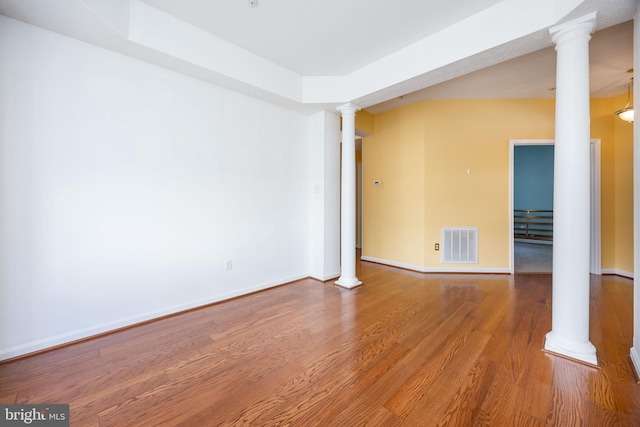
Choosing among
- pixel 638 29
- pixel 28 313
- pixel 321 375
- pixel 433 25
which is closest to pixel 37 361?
pixel 28 313

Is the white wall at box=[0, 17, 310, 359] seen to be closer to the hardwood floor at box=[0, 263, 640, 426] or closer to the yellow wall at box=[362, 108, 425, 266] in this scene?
the hardwood floor at box=[0, 263, 640, 426]

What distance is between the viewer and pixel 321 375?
1.71 m

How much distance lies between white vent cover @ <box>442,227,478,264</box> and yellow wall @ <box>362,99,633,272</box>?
83mm

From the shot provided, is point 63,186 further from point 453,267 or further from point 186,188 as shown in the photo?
point 453,267

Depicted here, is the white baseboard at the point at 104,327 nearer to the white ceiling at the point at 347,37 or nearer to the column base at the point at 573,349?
the white ceiling at the point at 347,37

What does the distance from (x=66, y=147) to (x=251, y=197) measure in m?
1.68

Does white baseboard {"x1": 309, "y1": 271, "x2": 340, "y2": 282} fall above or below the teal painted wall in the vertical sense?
below

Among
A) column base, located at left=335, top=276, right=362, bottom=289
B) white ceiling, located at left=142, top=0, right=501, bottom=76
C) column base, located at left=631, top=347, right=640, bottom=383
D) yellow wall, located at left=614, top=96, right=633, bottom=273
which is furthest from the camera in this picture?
yellow wall, located at left=614, top=96, right=633, bottom=273

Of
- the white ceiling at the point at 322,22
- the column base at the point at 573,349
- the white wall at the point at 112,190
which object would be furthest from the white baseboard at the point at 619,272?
the white wall at the point at 112,190

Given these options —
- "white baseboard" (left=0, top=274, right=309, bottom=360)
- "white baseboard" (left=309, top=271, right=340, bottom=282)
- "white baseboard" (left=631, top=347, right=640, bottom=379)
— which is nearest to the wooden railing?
"white baseboard" (left=309, top=271, right=340, bottom=282)

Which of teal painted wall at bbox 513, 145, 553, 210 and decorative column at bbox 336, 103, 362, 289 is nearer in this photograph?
decorative column at bbox 336, 103, 362, 289

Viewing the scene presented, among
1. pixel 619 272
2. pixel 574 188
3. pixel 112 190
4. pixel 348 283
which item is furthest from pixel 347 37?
pixel 619 272

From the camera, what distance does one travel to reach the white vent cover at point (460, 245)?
418cm

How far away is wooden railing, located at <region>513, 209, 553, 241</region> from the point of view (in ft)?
23.3
